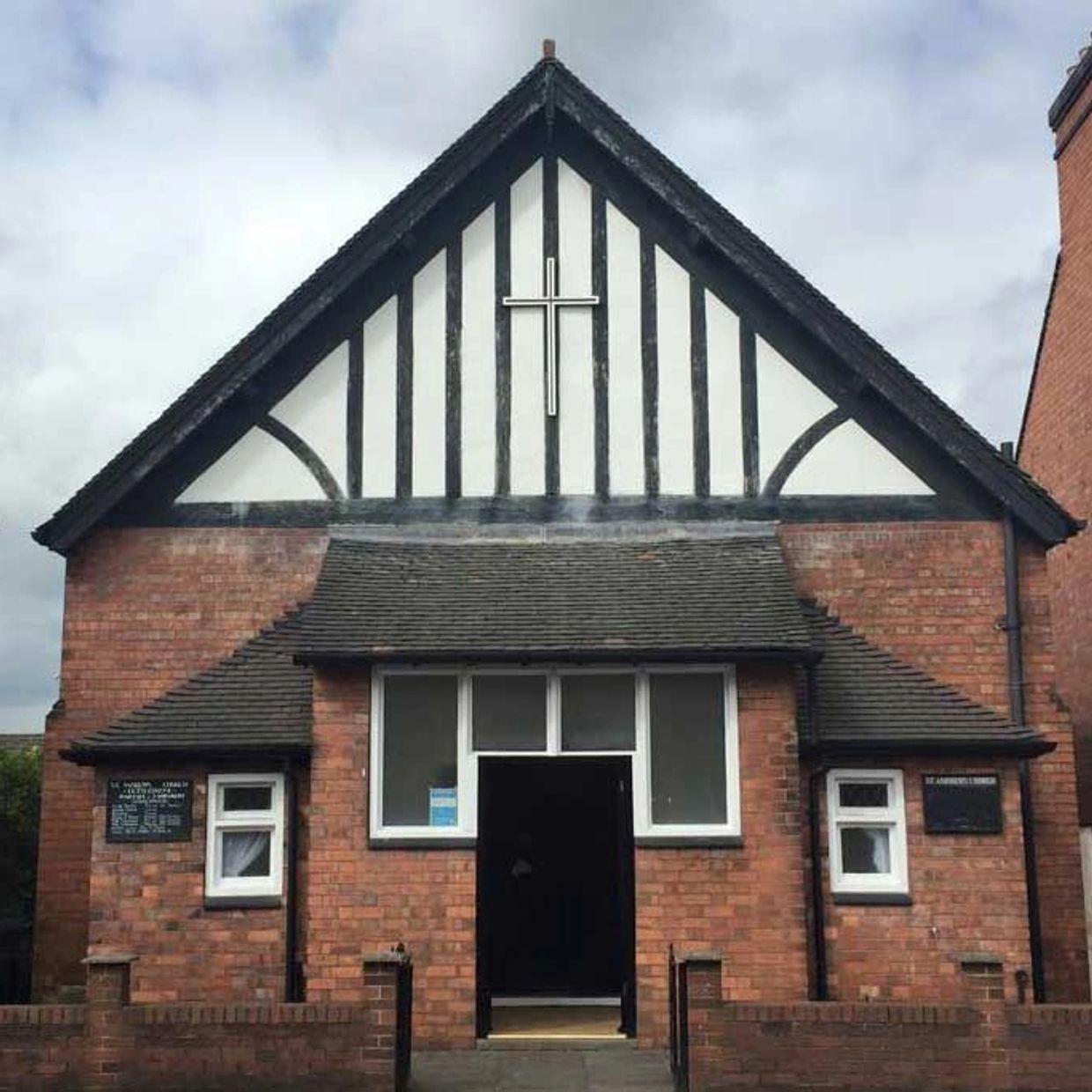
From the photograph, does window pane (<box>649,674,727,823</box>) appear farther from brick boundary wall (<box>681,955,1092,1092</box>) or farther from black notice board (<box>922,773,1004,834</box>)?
brick boundary wall (<box>681,955,1092,1092</box>)

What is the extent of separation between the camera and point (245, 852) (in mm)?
13930

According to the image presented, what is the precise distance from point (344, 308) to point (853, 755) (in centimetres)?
700

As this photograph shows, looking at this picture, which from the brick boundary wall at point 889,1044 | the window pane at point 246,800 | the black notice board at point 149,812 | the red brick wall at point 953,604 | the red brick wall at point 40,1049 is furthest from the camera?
the red brick wall at point 953,604

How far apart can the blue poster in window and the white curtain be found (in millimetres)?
1785

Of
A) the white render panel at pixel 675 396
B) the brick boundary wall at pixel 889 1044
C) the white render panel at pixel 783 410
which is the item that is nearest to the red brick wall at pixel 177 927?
the brick boundary wall at pixel 889 1044

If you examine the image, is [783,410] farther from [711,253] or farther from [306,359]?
[306,359]

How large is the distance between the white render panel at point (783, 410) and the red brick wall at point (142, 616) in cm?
478

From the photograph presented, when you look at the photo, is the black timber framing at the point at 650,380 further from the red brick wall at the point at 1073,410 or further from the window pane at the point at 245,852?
the red brick wall at the point at 1073,410

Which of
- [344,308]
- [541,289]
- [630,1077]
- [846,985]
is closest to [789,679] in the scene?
[846,985]

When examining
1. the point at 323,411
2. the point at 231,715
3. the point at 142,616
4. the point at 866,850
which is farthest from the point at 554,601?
the point at 142,616

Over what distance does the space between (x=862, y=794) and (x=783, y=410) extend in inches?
161

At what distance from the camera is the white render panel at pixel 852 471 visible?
15367mm

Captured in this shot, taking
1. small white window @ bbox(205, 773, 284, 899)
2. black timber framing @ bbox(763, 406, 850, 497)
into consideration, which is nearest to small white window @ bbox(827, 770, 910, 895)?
black timber framing @ bbox(763, 406, 850, 497)

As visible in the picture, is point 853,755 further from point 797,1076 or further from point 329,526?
point 329,526
